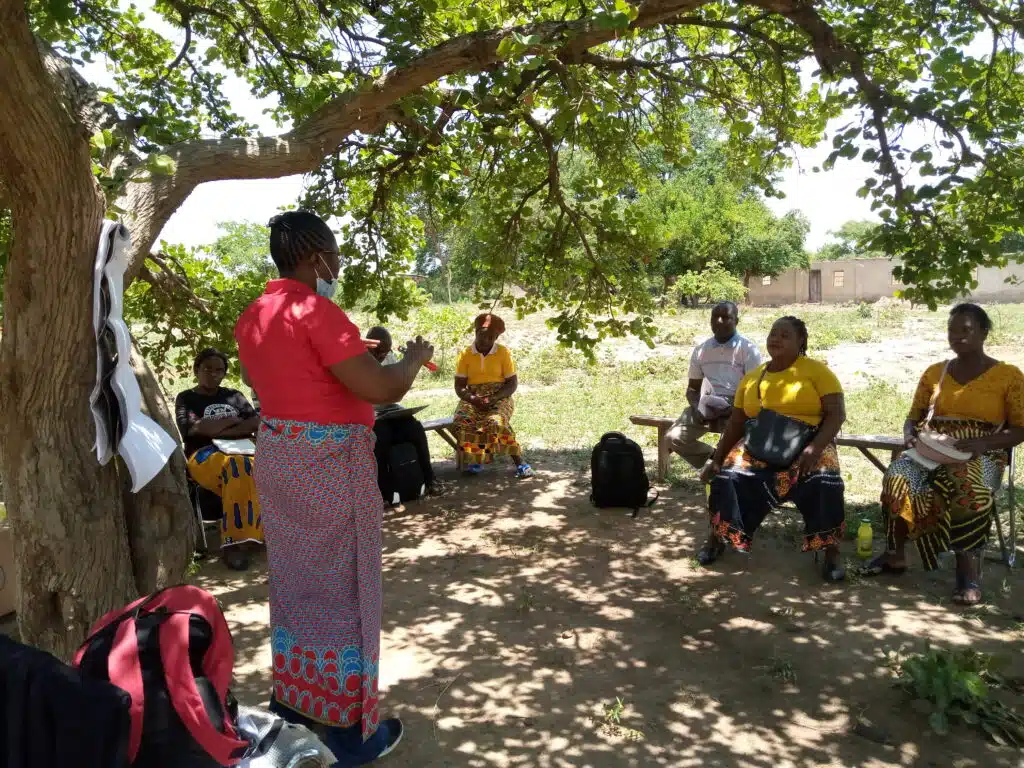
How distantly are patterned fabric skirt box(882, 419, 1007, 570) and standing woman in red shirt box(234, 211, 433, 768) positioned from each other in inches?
130

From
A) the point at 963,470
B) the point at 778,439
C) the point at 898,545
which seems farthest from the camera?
the point at 778,439

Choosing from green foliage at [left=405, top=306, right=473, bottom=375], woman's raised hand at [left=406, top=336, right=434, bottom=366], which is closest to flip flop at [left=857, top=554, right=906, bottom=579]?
woman's raised hand at [left=406, top=336, right=434, bottom=366]

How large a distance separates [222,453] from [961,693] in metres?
4.58

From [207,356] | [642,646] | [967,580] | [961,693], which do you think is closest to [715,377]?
[967,580]

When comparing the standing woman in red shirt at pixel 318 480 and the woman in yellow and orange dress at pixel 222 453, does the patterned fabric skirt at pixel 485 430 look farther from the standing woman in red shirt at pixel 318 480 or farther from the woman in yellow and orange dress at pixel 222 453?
the standing woman in red shirt at pixel 318 480

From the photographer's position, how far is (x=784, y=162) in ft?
19.3

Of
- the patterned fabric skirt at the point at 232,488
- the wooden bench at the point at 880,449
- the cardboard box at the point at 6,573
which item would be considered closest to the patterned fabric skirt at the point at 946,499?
the wooden bench at the point at 880,449

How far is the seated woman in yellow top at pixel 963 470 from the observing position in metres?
4.34

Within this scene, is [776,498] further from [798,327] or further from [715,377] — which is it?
[715,377]

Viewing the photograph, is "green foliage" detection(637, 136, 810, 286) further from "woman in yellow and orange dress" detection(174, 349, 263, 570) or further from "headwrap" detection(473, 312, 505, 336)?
"woman in yellow and orange dress" detection(174, 349, 263, 570)

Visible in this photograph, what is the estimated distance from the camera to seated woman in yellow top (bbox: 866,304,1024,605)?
4.34m

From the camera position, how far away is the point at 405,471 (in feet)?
22.0

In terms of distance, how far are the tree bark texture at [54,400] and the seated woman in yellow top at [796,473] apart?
3.44 meters

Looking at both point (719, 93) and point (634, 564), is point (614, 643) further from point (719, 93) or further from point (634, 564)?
point (719, 93)
